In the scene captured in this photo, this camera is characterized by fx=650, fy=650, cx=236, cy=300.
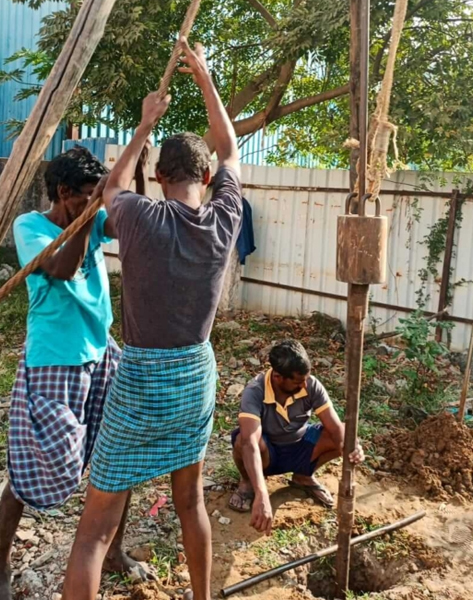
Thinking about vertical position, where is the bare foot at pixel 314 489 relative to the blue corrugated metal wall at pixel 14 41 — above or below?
below

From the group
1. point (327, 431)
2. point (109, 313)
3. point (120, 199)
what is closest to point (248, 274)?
point (327, 431)

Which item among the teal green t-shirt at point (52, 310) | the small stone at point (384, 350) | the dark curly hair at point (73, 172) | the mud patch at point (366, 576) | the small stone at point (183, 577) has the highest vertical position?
the dark curly hair at point (73, 172)

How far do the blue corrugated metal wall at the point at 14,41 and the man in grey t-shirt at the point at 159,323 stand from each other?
911 centimetres

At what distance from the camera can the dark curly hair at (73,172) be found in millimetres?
2340

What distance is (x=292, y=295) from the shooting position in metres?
7.83

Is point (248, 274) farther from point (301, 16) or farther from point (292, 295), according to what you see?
point (301, 16)

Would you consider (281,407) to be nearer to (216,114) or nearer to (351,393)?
(351,393)

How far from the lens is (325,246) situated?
24.4 feet

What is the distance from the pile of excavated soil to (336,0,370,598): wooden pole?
1.19 m

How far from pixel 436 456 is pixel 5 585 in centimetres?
254

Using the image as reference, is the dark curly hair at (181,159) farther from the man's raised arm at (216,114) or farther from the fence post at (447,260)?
the fence post at (447,260)

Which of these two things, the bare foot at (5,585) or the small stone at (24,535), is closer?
the bare foot at (5,585)

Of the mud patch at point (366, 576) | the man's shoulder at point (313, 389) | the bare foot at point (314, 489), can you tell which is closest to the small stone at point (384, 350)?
the bare foot at point (314, 489)

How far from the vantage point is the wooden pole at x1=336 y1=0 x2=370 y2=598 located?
2268 mm
